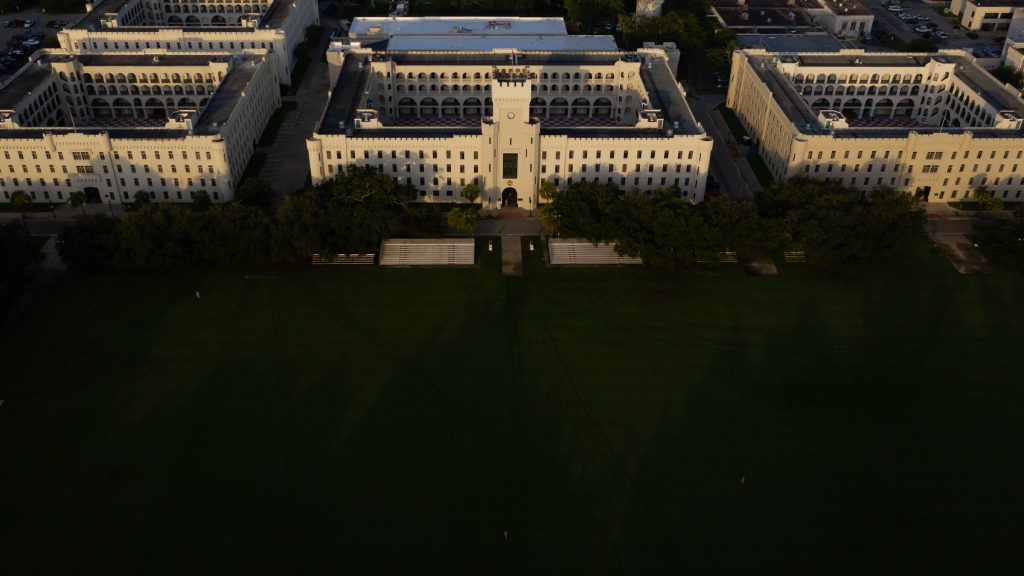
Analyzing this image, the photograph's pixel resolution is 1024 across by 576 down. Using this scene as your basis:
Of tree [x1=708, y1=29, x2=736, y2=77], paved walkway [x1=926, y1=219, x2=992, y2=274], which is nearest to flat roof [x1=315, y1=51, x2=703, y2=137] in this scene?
tree [x1=708, y1=29, x2=736, y2=77]

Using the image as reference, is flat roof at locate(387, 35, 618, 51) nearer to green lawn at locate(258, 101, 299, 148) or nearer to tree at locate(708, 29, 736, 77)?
tree at locate(708, 29, 736, 77)

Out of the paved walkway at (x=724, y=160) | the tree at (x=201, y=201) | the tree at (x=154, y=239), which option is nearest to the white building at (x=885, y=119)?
the paved walkway at (x=724, y=160)

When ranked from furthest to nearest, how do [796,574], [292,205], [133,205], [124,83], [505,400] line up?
1. [124,83]
2. [133,205]
3. [292,205]
4. [505,400]
5. [796,574]

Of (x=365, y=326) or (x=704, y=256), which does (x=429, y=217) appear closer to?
(x=365, y=326)

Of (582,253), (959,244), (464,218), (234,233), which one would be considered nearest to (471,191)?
(464,218)

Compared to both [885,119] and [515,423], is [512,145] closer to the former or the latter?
[515,423]

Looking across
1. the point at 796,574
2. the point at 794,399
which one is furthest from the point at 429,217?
the point at 796,574
